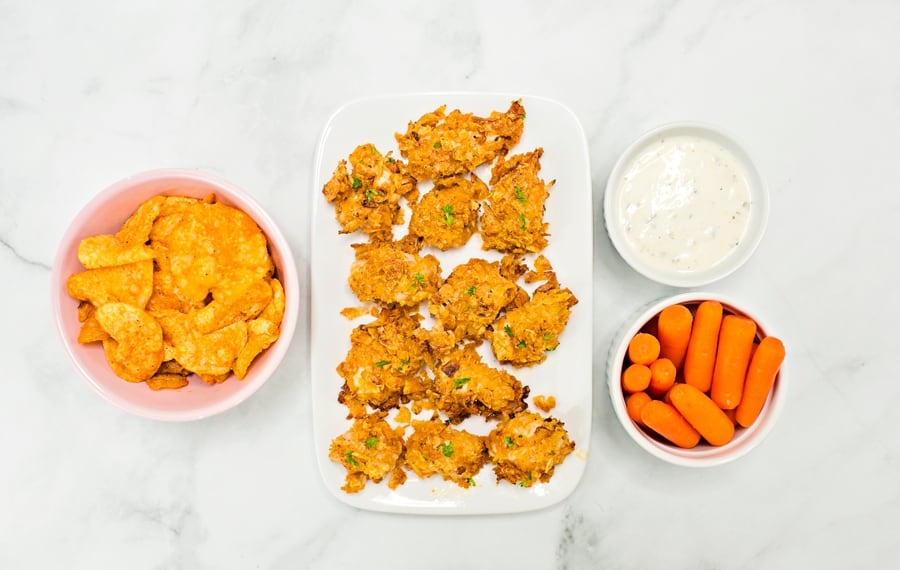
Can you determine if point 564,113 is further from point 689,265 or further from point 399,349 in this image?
point 399,349

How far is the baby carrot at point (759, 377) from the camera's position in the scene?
7.55 ft

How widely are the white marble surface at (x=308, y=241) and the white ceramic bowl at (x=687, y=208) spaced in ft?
0.51

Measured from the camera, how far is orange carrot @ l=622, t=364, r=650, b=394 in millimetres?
2355

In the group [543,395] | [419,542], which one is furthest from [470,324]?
[419,542]

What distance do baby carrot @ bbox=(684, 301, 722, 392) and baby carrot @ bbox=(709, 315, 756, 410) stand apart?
0.08 ft

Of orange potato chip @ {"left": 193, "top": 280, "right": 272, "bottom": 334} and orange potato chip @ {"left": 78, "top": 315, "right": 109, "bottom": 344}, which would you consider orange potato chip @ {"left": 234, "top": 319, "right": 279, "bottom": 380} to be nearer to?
orange potato chip @ {"left": 193, "top": 280, "right": 272, "bottom": 334}

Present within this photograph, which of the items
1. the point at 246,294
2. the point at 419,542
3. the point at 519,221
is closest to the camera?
the point at 246,294

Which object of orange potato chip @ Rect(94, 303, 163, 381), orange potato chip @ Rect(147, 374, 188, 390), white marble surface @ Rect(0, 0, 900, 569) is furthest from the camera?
white marble surface @ Rect(0, 0, 900, 569)

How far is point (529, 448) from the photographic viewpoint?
2.35 metres

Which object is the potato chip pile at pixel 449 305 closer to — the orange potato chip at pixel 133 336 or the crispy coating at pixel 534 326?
the crispy coating at pixel 534 326

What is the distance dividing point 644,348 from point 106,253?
5.14 ft

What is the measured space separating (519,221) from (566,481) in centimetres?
82

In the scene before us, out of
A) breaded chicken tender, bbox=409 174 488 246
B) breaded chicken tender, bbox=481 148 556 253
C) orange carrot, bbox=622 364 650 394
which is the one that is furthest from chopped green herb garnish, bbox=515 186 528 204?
orange carrot, bbox=622 364 650 394

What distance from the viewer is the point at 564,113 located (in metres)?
2.42
